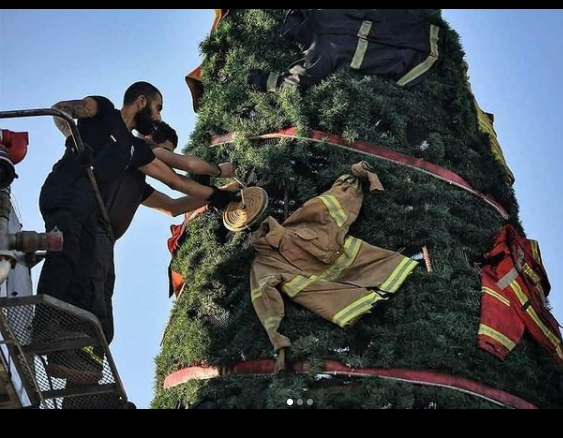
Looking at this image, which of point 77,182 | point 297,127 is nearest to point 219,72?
point 297,127

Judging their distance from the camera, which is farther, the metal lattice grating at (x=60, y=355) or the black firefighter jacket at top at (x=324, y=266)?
the black firefighter jacket at top at (x=324, y=266)

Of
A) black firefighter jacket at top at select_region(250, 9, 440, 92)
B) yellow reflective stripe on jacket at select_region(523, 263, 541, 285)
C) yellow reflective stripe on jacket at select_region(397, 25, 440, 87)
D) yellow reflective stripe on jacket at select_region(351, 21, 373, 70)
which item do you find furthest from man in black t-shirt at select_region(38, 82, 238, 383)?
yellow reflective stripe on jacket at select_region(523, 263, 541, 285)

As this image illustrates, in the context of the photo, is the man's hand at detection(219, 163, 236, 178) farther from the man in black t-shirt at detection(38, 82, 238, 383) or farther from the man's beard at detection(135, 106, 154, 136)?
the man's beard at detection(135, 106, 154, 136)

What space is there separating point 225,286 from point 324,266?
3.51 ft

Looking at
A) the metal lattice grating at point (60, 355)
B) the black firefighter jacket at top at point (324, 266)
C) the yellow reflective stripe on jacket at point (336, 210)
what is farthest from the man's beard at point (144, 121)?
the metal lattice grating at point (60, 355)

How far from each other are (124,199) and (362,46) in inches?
130

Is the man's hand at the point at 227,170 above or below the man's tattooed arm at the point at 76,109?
below

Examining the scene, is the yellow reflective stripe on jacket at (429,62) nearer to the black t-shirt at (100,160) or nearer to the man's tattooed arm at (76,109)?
the black t-shirt at (100,160)

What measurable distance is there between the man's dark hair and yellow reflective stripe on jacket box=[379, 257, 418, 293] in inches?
139

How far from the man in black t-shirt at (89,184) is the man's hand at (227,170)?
0.80ft

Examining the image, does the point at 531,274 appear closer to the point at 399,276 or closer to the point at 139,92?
the point at 399,276

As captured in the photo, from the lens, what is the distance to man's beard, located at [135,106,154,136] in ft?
55.3

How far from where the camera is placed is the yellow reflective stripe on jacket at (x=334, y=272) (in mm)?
15086

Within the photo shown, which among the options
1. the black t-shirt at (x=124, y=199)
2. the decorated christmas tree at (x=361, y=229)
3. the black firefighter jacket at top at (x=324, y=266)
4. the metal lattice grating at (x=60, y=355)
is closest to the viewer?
the decorated christmas tree at (x=361, y=229)
